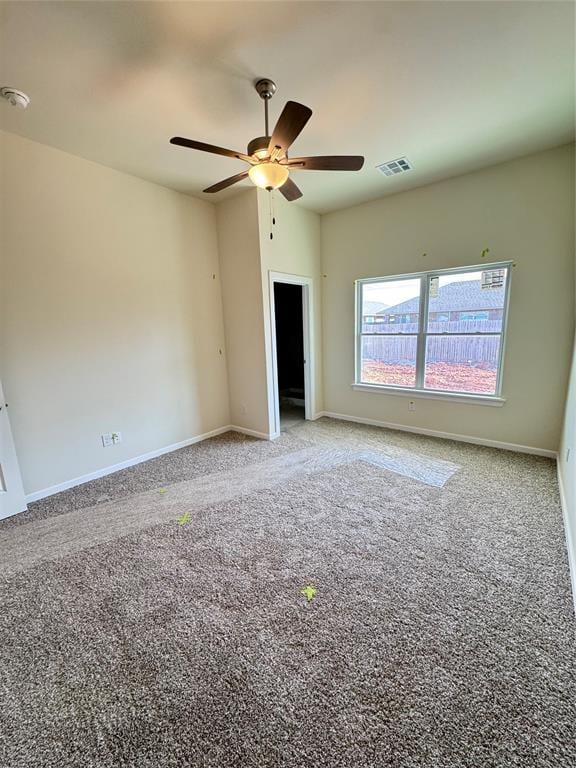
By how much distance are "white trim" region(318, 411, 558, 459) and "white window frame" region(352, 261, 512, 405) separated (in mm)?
457

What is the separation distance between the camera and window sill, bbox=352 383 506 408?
3648 millimetres

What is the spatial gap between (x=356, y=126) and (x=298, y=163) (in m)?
1.00

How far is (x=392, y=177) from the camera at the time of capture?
3.54 m

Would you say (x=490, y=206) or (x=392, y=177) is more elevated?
(x=392, y=177)

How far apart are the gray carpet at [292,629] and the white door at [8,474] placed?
17cm

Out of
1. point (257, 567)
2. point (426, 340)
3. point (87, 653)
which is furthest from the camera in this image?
point (426, 340)

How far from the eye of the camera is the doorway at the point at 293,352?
15.8 ft

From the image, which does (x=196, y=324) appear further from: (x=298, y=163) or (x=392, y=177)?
(x=392, y=177)

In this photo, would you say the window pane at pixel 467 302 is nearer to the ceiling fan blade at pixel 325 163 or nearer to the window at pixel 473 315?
the window at pixel 473 315

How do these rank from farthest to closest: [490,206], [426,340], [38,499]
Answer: [426,340] < [490,206] < [38,499]

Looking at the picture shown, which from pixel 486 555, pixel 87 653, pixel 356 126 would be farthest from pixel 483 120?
pixel 87 653

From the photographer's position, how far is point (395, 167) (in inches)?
131

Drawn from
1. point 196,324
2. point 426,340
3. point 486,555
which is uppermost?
point 196,324

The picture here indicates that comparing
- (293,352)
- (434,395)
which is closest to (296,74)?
(434,395)
